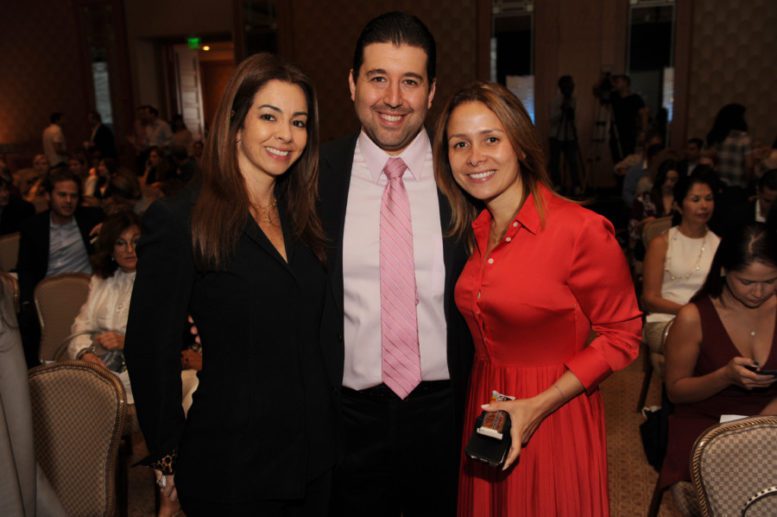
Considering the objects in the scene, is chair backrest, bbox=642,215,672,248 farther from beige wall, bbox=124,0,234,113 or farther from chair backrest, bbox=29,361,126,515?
beige wall, bbox=124,0,234,113

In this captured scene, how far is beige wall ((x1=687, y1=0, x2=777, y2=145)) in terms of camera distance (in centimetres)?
898

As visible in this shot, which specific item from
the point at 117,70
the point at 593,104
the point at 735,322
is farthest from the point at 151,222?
the point at 117,70

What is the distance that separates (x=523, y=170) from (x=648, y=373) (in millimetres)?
2636

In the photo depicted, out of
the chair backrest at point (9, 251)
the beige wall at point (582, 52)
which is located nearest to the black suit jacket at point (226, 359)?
the chair backrest at point (9, 251)

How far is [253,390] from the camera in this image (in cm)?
149

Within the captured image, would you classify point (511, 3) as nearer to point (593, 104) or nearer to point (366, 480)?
point (593, 104)

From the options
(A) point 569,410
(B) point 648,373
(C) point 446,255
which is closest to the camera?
(A) point 569,410

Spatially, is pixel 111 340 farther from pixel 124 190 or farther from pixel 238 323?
pixel 124 190

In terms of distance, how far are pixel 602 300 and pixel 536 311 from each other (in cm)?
17

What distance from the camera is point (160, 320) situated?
1.46m

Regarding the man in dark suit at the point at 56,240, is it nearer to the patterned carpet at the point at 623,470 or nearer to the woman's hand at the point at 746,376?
the patterned carpet at the point at 623,470

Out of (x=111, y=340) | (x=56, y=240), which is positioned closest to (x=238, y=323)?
(x=111, y=340)

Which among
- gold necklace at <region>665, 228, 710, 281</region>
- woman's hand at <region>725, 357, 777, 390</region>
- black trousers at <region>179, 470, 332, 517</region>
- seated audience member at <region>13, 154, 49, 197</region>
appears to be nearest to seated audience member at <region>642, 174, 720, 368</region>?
gold necklace at <region>665, 228, 710, 281</region>

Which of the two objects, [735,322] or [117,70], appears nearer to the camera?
[735,322]
